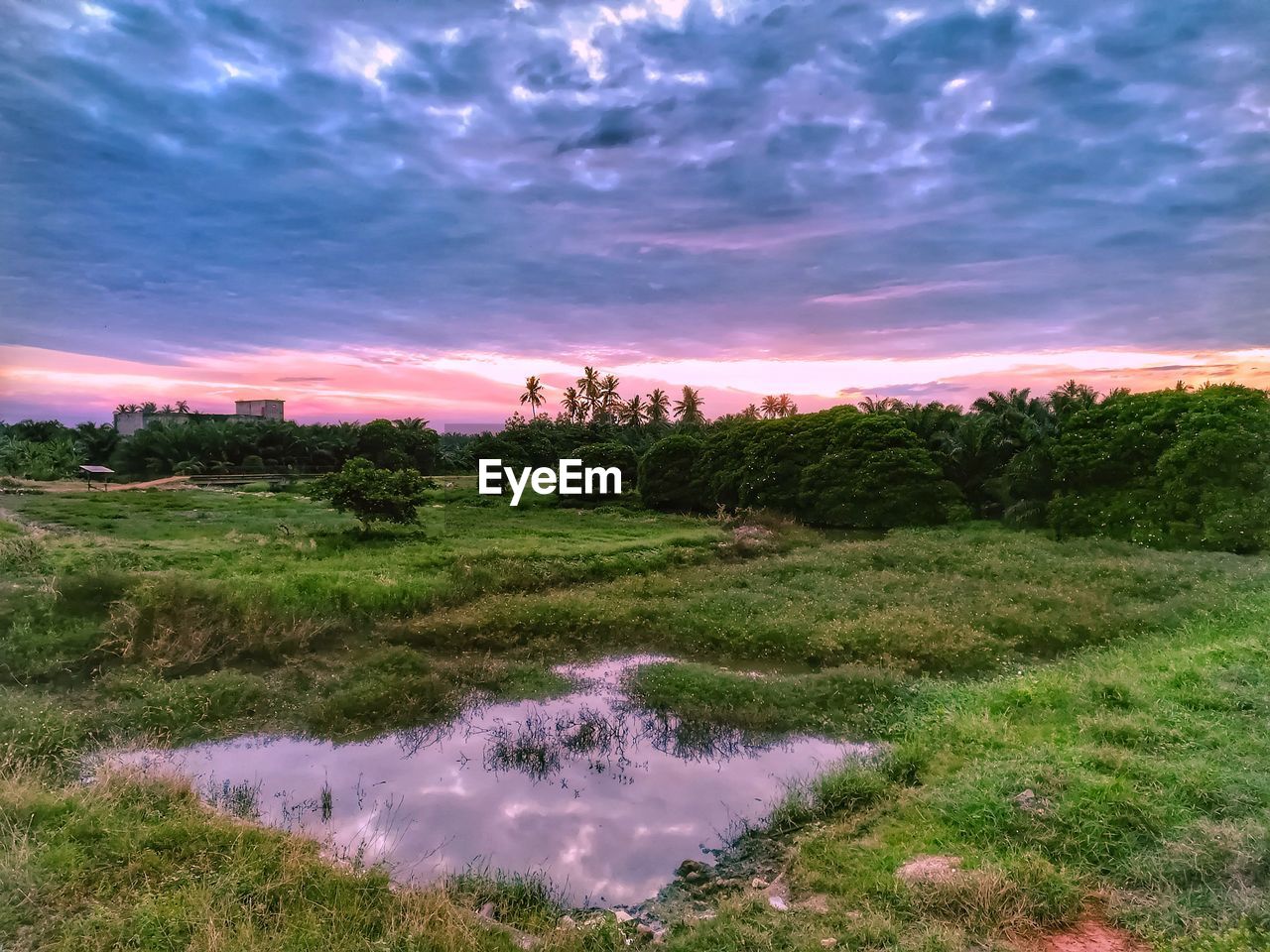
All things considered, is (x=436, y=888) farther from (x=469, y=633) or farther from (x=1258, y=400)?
(x=1258, y=400)

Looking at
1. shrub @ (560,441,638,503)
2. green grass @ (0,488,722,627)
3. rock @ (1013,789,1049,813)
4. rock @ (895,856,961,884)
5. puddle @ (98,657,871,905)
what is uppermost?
shrub @ (560,441,638,503)

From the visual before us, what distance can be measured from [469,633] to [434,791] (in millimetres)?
5022

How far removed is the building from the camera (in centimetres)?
3538

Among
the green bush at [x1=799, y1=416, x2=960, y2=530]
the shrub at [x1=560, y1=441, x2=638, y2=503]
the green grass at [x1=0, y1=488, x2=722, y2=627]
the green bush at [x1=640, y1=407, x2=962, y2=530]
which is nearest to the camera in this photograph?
the green grass at [x1=0, y1=488, x2=722, y2=627]

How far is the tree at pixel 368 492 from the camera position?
18.8 metres

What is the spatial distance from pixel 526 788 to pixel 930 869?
4.01 m

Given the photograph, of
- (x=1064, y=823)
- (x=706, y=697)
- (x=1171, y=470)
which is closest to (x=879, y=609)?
(x=706, y=697)

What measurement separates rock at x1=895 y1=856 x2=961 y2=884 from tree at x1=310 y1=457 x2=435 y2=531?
16519mm

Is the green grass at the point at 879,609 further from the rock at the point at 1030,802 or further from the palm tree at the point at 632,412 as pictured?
the palm tree at the point at 632,412

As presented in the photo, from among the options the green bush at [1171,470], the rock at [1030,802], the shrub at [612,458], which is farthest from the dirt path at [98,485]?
the green bush at [1171,470]

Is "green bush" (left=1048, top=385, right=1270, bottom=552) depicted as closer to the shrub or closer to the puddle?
the puddle

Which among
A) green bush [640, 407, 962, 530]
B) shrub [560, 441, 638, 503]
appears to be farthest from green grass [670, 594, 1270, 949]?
shrub [560, 441, 638, 503]

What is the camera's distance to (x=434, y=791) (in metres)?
7.20

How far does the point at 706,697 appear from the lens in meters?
9.39
